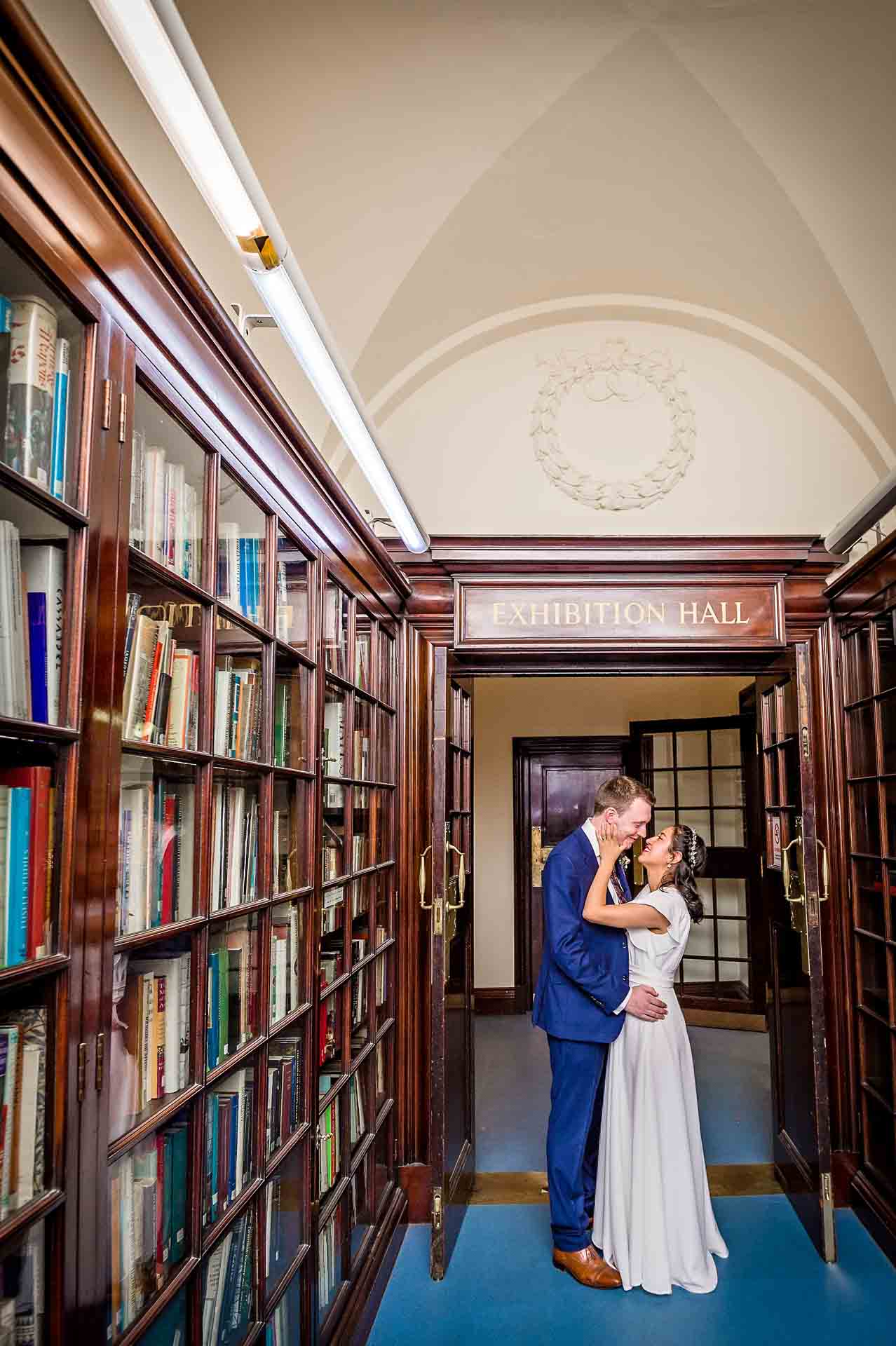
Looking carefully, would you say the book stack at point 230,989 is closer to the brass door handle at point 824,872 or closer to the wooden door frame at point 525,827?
the brass door handle at point 824,872

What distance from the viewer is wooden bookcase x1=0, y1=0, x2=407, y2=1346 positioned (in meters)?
1.26

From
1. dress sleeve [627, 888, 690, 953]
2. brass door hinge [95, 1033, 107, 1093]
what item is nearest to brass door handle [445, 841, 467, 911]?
dress sleeve [627, 888, 690, 953]

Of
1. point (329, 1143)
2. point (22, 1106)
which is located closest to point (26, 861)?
point (22, 1106)

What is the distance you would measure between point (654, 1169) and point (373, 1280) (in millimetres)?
1035

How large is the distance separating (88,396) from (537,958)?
7.07m

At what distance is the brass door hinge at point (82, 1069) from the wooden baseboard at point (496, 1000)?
22.0ft

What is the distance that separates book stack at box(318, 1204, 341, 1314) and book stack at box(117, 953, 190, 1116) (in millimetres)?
1281

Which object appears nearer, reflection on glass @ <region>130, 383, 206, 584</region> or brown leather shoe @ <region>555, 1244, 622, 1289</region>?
reflection on glass @ <region>130, 383, 206, 584</region>

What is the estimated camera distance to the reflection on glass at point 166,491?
1581 mm

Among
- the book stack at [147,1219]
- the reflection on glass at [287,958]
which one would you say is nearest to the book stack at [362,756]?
the reflection on glass at [287,958]

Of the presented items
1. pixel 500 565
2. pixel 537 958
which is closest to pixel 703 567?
pixel 500 565

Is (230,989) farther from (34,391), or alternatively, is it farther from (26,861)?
(34,391)

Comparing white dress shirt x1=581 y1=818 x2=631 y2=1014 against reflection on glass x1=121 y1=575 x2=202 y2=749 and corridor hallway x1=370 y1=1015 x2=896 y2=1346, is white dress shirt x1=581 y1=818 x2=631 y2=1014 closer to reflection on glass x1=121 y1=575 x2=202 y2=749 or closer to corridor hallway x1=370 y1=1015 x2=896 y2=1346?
corridor hallway x1=370 y1=1015 x2=896 y2=1346

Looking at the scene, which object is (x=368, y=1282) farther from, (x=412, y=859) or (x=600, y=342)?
(x=600, y=342)
